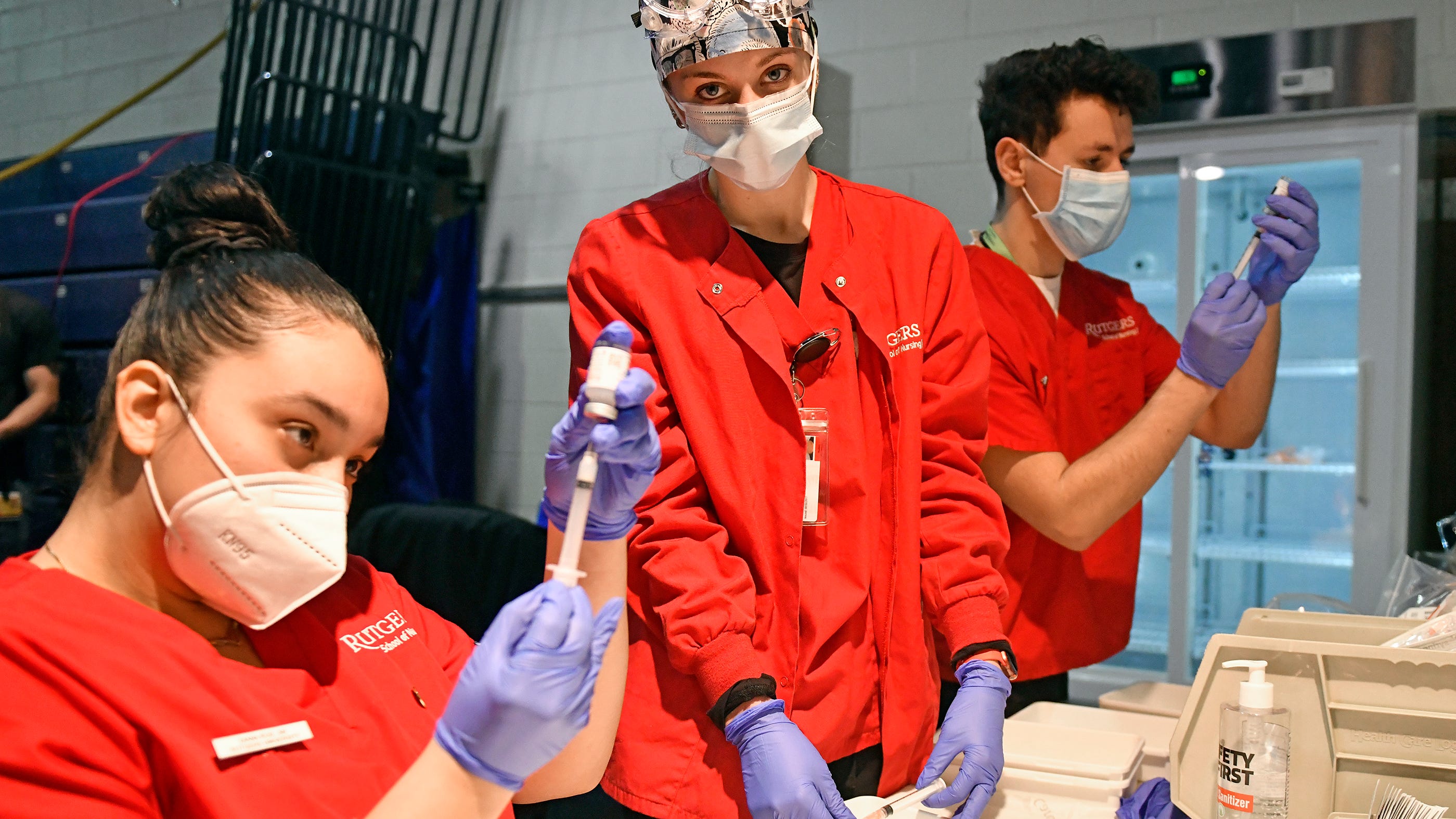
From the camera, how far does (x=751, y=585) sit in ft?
4.10

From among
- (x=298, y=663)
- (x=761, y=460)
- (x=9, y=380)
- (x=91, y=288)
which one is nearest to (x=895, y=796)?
(x=761, y=460)

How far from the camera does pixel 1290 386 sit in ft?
11.5

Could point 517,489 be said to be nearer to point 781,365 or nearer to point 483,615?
point 483,615

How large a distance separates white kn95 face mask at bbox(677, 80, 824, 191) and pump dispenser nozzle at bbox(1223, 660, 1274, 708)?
0.81 metres

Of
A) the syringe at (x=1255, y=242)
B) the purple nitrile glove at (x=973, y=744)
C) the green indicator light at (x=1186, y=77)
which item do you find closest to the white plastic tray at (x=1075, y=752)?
the purple nitrile glove at (x=973, y=744)

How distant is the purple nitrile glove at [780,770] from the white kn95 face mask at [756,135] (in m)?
0.65

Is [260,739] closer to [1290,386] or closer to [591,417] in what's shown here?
[591,417]

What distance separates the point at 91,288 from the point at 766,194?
10.3 ft

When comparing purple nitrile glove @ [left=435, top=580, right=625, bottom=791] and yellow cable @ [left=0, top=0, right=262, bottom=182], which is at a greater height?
yellow cable @ [left=0, top=0, right=262, bottom=182]

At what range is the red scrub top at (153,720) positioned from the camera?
2.56 feet

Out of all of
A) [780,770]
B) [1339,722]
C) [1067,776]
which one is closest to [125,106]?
[780,770]

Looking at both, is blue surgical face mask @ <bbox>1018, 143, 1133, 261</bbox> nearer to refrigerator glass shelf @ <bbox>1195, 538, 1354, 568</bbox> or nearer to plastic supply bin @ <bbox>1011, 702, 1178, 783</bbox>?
plastic supply bin @ <bbox>1011, 702, 1178, 783</bbox>

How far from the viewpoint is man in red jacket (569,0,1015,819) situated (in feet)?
4.05

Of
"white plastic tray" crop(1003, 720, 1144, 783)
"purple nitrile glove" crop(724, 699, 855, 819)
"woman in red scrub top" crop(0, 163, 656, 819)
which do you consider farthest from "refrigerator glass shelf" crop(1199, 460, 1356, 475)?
"woman in red scrub top" crop(0, 163, 656, 819)
